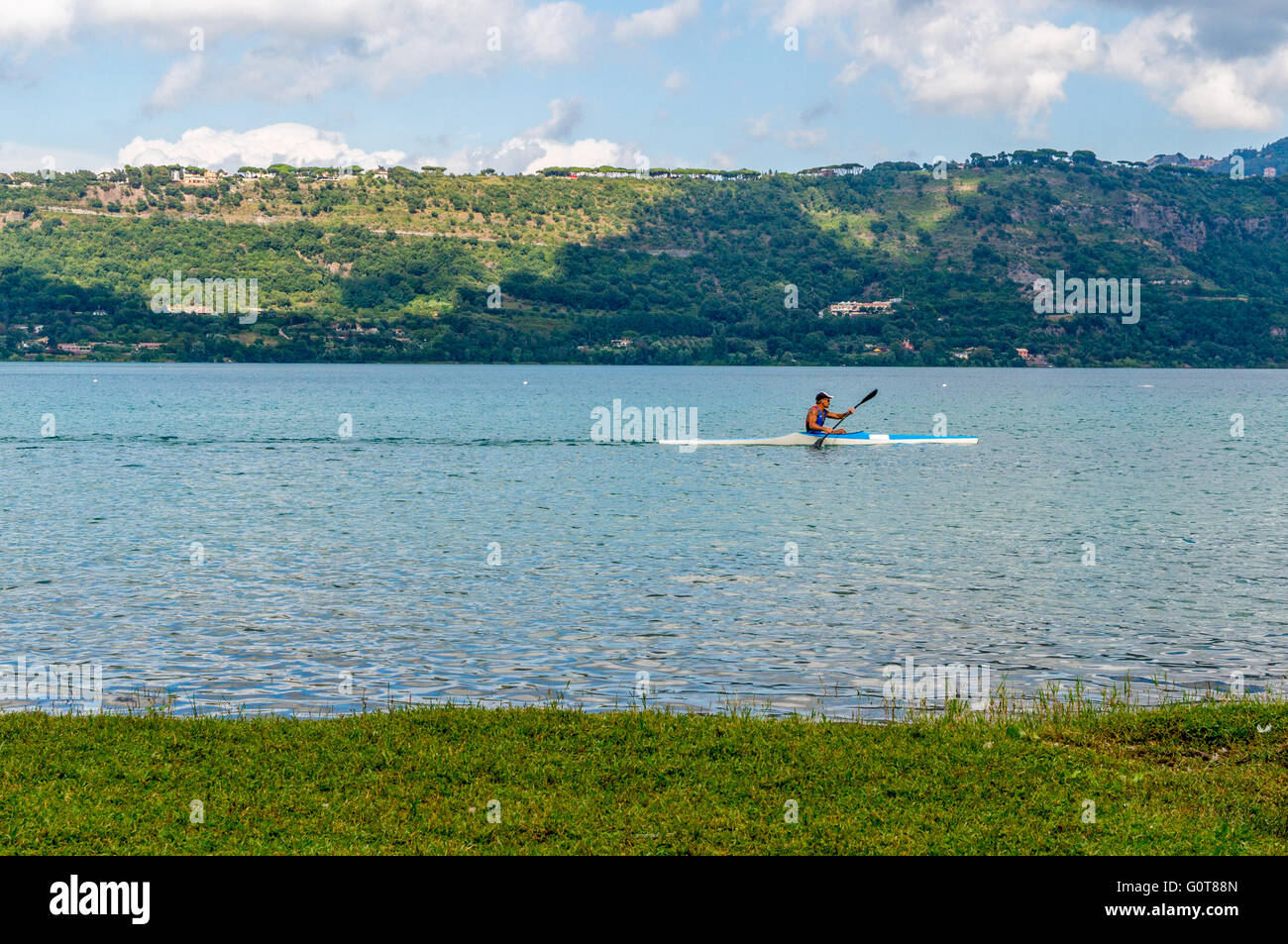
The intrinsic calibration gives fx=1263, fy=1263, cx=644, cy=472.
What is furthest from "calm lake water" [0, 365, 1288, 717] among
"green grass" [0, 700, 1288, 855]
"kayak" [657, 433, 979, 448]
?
"green grass" [0, 700, 1288, 855]

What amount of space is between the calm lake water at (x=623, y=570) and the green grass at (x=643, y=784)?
3294 millimetres

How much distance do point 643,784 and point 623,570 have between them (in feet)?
63.1

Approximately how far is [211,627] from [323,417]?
9066 cm

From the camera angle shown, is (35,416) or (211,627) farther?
(35,416)

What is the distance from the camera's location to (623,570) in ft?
102

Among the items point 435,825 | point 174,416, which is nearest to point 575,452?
point 174,416

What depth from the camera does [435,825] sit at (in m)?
10.4

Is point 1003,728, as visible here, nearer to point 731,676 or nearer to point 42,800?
point 731,676

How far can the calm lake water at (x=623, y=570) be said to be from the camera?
19.9 meters

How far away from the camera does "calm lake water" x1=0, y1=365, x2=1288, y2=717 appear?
19.9 meters

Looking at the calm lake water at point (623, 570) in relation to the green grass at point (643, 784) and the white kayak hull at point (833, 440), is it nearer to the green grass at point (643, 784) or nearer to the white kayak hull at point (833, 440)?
the white kayak hull at point (833, 440)

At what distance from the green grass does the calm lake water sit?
3.29 metres

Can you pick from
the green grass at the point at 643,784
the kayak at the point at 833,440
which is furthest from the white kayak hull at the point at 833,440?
the green grass at the point at 643,784

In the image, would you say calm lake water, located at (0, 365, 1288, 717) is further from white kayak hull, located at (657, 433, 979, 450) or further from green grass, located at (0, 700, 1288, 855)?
green grass, located at (0, 700, 1288, 855)
